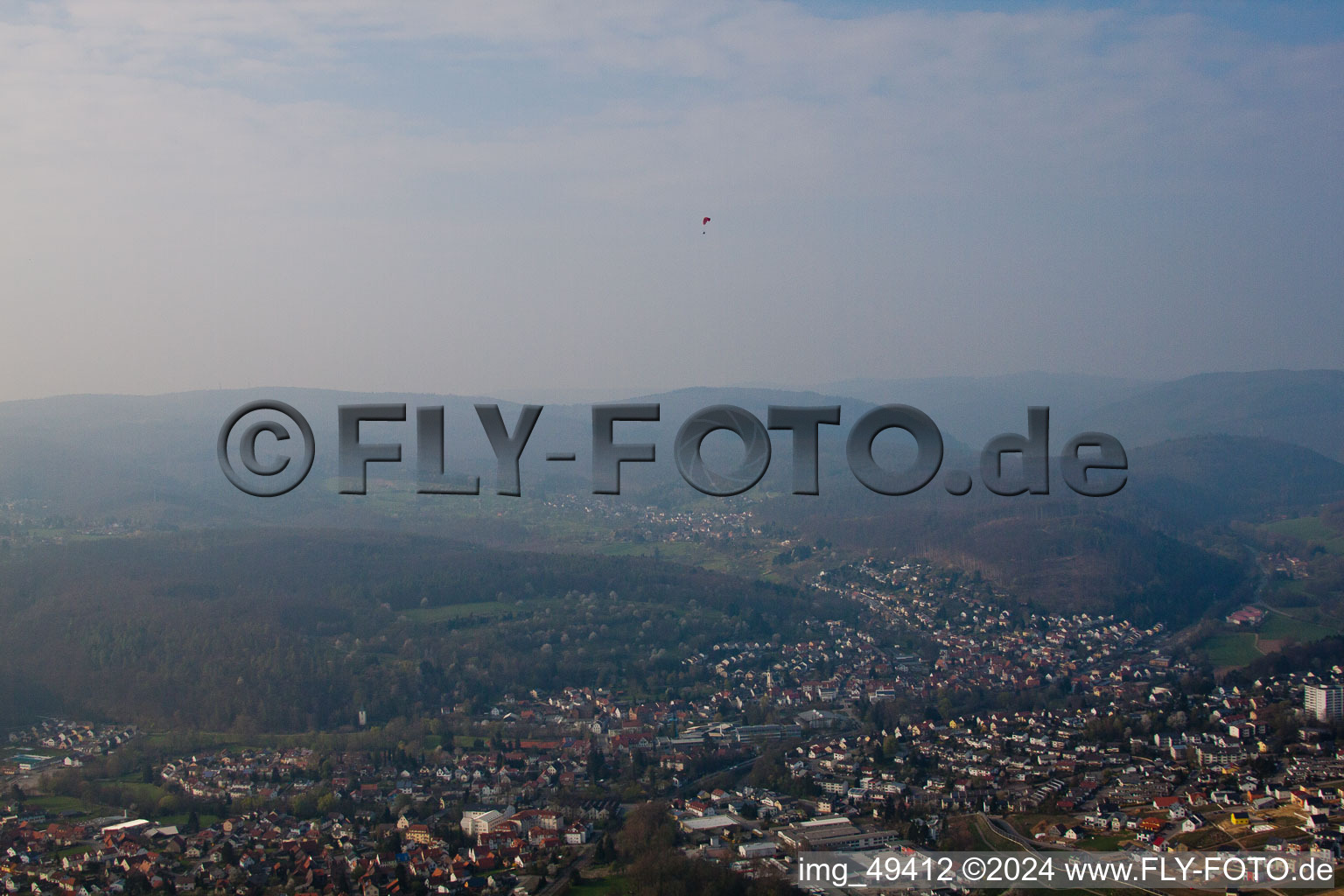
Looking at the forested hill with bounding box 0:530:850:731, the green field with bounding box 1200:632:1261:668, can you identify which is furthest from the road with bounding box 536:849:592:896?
the green field with bounding box 1200:632:1261:668

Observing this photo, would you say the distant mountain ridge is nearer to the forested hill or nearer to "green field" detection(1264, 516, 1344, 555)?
"green field" detection(1264, 516, 1344, 555)

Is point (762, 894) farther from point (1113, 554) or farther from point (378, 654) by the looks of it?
point (1113, 554)

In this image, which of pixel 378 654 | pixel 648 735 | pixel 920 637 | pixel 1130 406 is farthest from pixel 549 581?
pixel 1130 406

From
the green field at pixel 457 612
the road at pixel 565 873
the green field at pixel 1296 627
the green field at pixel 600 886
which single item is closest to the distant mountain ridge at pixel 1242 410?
the green field at pixel 1296 627

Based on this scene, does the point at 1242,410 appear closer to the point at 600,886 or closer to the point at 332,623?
the point at 332,623

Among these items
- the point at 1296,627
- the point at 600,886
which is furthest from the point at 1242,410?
the point at 600,886

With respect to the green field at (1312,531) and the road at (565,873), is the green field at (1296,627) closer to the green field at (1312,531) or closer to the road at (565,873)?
the green field at (1312,531)

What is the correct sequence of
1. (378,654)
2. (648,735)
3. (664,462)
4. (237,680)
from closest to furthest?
(648,735), (237,680), (378,654), (664,462)

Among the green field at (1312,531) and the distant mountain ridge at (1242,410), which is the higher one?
the distant mountain ridge at (1242,410)
